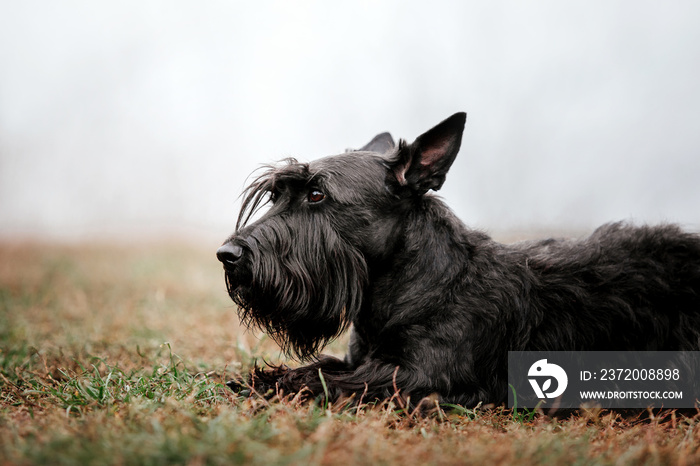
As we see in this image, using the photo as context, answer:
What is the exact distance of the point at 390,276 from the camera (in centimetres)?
320

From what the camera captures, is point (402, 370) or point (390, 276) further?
point (390, 276)

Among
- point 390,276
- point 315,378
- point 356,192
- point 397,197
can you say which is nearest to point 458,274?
point 390,276

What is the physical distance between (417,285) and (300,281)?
726mm

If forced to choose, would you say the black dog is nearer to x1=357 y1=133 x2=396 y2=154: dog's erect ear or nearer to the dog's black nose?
the dog's black nose

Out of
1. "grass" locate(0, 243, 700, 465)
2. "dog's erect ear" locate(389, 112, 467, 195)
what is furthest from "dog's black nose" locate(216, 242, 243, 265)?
"dog's erect ear" locate(389, 112, 467, 195)

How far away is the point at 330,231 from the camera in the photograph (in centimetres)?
310

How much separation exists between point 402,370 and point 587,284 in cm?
134

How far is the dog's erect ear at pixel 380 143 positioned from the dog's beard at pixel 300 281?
117cm

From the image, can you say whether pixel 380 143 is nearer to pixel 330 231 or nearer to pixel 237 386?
pixel 330 231

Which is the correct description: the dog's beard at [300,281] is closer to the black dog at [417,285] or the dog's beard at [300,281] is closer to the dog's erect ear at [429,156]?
the black dog at [417,285]

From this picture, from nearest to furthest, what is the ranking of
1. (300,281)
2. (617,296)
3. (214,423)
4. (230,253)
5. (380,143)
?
(214,423)
(230,253)
(300,281)
(617,296)
(380,143)

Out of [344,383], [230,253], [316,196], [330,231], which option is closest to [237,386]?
[344,383]

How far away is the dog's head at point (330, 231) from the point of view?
3.04 m

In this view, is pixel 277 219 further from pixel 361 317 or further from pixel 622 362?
pixel 622 362
